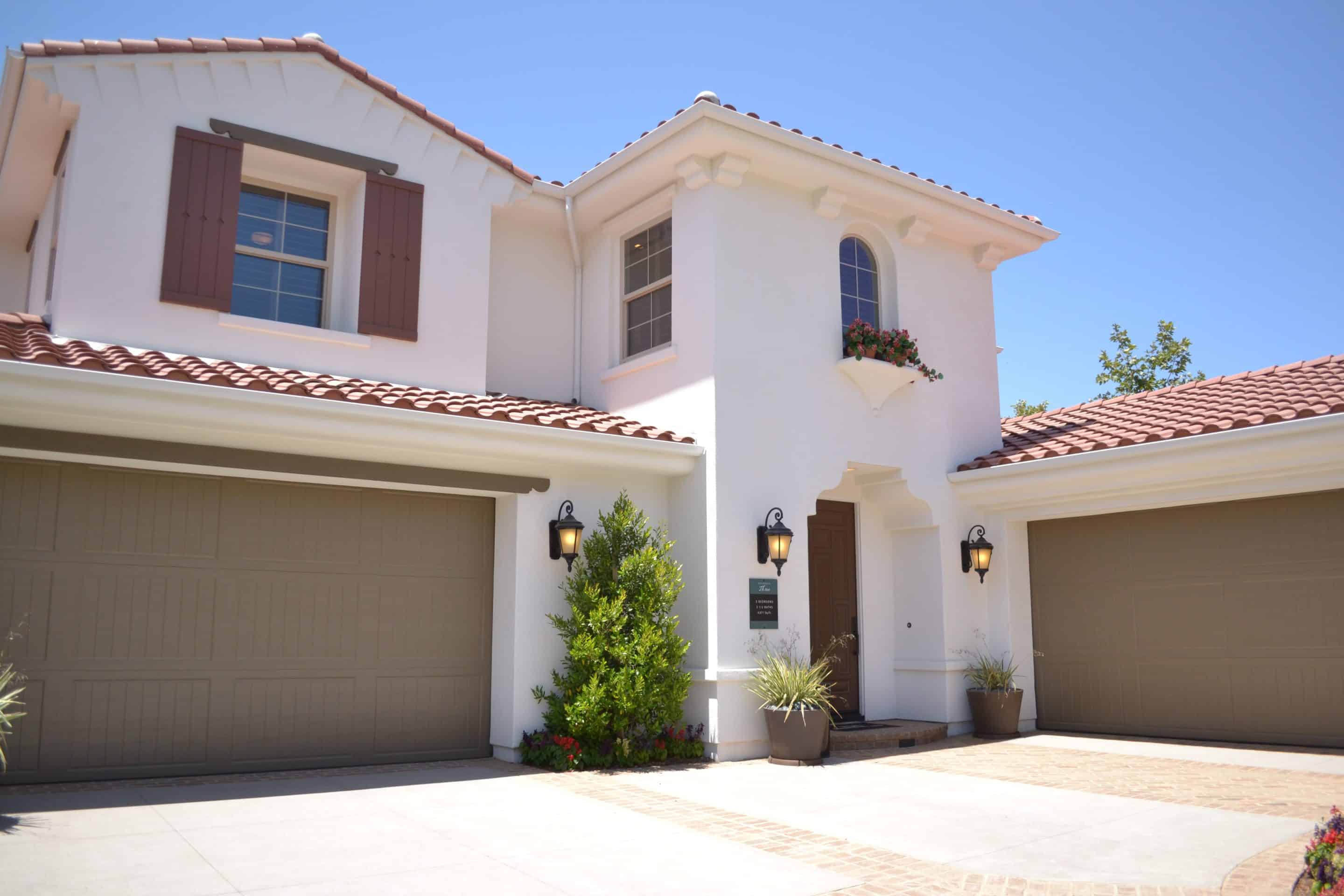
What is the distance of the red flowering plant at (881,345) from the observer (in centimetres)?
1090

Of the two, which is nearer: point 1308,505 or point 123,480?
point 123,480

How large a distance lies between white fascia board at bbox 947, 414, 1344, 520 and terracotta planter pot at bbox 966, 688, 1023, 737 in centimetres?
217

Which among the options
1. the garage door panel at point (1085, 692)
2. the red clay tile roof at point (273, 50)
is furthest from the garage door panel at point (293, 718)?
the garage door panel at point (1085, 692)

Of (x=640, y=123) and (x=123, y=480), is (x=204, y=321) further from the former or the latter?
(x=640, y=123)

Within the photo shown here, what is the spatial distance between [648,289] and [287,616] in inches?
209

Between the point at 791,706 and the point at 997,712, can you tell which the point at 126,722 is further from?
the point at 997,712

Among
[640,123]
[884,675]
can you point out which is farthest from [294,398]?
[884,675]

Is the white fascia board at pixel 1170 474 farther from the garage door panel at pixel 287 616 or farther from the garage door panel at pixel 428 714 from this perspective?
the garage door panel at pixel 287 616

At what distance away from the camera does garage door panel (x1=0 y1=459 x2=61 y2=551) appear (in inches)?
285

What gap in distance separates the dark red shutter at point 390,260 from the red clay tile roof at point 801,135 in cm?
205

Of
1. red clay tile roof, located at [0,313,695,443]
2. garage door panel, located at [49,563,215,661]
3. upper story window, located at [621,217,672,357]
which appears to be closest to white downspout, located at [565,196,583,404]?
upper story window, located at [621,217,672,357]

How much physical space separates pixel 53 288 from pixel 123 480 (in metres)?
2.24

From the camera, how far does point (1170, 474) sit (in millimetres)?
9898

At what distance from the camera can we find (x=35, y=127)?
31.2ft
